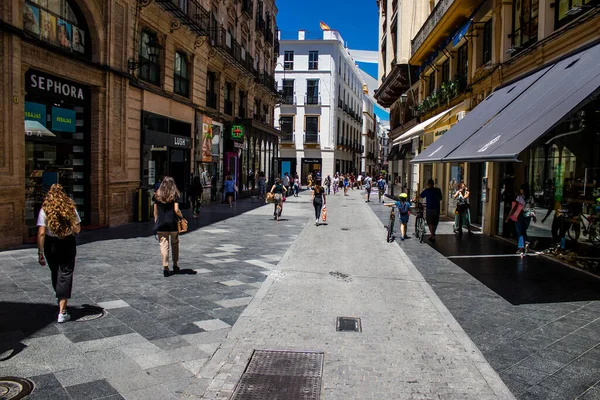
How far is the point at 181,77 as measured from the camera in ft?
69.3

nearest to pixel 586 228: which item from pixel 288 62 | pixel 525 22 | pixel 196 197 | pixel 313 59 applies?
pixel 525 22

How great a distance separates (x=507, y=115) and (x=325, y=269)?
16.4ft

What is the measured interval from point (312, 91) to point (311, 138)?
17.3 feet

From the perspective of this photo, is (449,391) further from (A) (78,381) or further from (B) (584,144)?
(B) (584,144)

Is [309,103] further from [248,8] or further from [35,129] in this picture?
[35,129]

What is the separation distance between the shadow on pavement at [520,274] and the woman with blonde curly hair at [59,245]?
6.26m

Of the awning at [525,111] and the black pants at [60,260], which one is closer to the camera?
the black pants at [60,260]

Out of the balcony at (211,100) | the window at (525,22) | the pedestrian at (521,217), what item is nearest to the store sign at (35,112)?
the pedestrian at (521,217)

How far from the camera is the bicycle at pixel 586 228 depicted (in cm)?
966

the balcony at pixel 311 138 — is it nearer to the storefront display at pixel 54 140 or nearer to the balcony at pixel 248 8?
the balcony at pixel 248 8

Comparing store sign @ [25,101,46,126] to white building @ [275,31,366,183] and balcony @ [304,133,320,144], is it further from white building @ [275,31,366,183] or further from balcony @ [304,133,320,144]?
balcony @ [304,133,320,144]

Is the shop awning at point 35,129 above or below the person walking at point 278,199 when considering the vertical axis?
above

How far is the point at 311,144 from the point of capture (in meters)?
53.9

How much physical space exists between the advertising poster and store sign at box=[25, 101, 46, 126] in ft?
36.0
